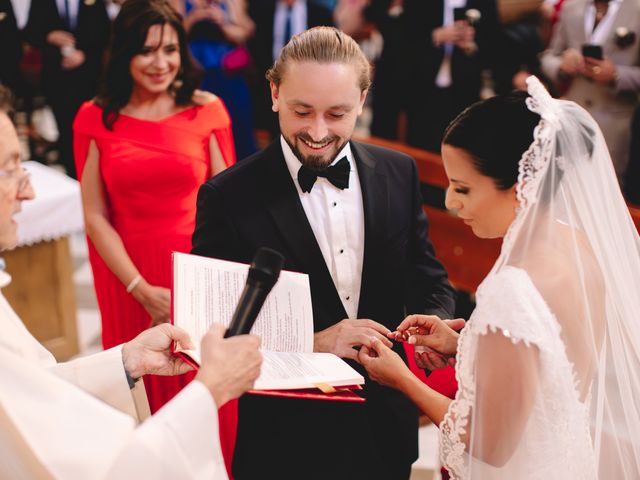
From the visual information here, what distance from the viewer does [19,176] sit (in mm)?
1875

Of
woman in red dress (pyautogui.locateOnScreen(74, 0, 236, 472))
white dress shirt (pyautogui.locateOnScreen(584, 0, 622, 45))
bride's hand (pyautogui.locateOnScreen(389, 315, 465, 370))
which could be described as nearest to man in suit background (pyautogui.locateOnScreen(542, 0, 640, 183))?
white dress shirt (pyautogui.locateOnScreen(584, 0, 622, 45))

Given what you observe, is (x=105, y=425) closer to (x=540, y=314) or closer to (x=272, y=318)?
(x=272, y=318)

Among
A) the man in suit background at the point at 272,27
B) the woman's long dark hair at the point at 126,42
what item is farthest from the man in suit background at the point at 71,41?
the woman's long dark hair at the point at 126,42

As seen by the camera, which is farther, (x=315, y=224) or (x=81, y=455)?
(x=315, y=224)

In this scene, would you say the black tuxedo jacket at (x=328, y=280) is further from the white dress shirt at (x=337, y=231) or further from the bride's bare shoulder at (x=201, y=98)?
the bride's bare shoulder at (x=201, y=98)

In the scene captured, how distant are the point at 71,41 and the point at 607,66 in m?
4.17

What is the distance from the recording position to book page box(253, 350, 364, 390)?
1795mm

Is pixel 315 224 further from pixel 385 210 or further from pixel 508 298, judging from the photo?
pixel 508 298

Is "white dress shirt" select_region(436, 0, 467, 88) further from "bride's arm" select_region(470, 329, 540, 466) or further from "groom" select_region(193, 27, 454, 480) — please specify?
"bride's arm" select_region(470, 329, 540, 466)

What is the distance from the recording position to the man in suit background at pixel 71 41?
20.1 feet

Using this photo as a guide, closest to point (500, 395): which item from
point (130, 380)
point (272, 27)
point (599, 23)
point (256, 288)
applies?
point (256, 288)

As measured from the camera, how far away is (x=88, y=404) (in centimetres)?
165

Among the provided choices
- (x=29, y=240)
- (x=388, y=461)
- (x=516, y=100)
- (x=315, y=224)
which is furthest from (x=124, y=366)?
(x=29, y=240)

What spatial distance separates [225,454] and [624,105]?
315cm
